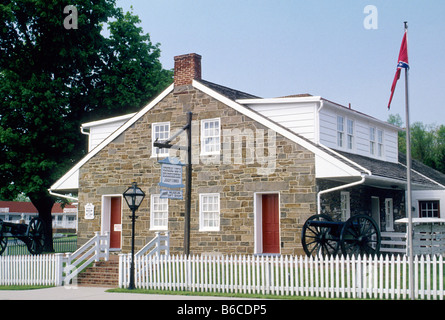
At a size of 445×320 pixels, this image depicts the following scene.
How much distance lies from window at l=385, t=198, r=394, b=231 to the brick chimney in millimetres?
9718

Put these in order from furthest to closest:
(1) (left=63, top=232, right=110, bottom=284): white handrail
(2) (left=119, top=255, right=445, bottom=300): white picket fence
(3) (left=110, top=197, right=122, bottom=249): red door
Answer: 1. (3) (left=110, top=197, right=122, bottom=249): red door
2. (1) (left=63, top=232, right=110, bottom=284): white handrail
3. (2) (left=119, top=255, right=445, bottom=300): white picket fence

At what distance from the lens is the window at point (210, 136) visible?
20.1m

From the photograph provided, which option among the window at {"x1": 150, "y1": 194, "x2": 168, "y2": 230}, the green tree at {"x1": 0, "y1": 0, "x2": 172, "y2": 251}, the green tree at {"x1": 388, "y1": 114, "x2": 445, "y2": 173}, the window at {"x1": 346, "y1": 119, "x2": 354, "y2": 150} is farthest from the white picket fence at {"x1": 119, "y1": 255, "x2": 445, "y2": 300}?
the green tree at {"x1": 388, "y1": 114, "x2": 445, "y2": 173}

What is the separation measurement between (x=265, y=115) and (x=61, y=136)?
12.5 metres

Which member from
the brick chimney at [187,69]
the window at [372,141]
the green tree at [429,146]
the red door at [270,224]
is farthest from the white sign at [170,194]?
the green tree at [429,146]

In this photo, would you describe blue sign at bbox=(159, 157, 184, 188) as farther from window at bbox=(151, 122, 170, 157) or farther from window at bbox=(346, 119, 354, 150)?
window at bbox=(346, 119, 354, 150)

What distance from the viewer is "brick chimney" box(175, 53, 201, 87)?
20.9m

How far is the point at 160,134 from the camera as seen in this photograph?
21.3 meters

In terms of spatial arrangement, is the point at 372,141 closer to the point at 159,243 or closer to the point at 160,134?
the point at 160,134

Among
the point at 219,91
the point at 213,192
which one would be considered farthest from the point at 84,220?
the point at 219,91

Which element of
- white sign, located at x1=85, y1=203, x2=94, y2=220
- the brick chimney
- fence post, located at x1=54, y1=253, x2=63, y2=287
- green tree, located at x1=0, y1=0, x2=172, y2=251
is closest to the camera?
fence post, located at x1=54, y1=253, x2=63, y2=287

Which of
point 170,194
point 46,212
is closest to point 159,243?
point 170,194

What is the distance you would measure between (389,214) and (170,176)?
36.4 feet
